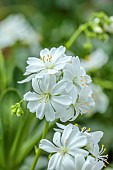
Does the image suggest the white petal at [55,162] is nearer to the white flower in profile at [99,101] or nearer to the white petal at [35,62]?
the white petal at [35,62]

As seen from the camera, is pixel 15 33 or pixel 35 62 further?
pixel 15 33

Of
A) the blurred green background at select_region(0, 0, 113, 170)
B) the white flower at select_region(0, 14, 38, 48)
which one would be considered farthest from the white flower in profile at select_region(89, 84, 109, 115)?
the white flower at select_region(0, 14, 38, 48)

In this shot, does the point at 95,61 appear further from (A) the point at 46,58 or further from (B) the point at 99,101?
(A) the point at 46,58

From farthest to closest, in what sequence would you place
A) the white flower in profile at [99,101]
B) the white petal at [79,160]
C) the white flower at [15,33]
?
the white flower at [15,33] < the white flower in profile at [99,101] < the white petal at [79,160]

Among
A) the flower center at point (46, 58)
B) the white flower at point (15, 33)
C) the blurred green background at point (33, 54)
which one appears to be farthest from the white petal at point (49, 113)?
the white flower at point (15, 33)

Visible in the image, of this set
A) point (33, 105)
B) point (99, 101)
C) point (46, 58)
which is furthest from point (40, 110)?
point (99, 101)
